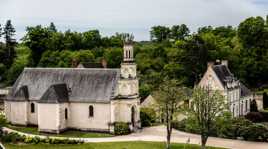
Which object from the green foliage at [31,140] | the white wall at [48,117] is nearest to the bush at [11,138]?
the green foliage at [31,140]

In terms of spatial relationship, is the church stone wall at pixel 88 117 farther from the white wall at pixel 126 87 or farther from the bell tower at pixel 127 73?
the bell tower at pixel 127 73

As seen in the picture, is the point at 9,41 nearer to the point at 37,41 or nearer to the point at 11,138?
the point at 37,41

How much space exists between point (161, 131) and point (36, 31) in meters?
51.3

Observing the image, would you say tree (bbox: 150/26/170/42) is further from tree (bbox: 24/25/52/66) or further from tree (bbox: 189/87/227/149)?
tree (bbox: 189/87/227/149)

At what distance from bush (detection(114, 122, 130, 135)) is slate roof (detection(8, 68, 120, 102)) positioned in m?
2.73

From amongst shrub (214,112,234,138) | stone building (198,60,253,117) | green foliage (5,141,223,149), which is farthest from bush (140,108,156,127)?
shrub (214,112,234,138)

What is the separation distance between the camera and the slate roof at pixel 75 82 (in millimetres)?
52156

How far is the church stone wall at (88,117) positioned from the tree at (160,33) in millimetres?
64450

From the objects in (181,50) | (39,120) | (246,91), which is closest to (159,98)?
(39,120)

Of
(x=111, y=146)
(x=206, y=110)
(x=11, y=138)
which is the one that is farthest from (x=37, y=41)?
(x=206, y=110)

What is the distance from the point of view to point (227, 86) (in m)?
60.0

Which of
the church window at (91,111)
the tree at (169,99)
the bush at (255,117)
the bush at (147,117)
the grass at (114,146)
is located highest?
the tree at (169,99)

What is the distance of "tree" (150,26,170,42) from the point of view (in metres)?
116

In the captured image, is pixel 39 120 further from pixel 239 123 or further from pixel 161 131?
pixel 239 123
